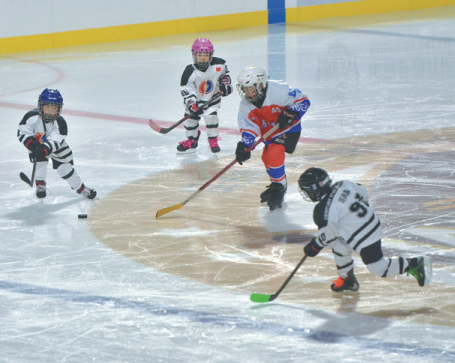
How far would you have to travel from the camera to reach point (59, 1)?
11.1 m

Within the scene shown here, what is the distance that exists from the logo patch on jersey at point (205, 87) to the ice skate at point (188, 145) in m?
0.37

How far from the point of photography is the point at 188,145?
5.97 metres

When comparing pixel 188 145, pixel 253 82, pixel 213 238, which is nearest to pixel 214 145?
pixel 188 145

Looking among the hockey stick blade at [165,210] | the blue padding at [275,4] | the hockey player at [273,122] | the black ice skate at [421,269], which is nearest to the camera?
the black ice skate at [421,269]

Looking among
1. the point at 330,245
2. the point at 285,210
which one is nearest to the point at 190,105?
the point at 285,210

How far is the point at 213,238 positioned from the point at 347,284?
3.39ft

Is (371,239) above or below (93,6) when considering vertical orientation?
below

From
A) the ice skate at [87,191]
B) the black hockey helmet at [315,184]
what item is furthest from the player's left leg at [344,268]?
the ice skate at [87,191]

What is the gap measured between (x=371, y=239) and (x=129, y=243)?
1.49 metres

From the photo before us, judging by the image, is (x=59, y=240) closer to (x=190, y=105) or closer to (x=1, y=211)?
(x=1, y=211)

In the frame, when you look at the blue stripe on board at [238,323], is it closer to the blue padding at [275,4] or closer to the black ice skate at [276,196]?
the black ice skate at [276,196]

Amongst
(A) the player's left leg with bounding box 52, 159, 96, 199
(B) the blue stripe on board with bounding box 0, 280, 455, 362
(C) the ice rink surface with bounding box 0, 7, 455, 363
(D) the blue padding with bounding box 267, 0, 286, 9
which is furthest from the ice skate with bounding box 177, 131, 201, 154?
(D) the blue padding with bounding box 267, 0, 286, 9

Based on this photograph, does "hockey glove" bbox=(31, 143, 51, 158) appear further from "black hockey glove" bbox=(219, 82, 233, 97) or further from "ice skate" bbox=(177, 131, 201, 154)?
"black hockey glove" bbox=(219, 82, 233, 97)

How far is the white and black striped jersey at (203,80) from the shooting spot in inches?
235
